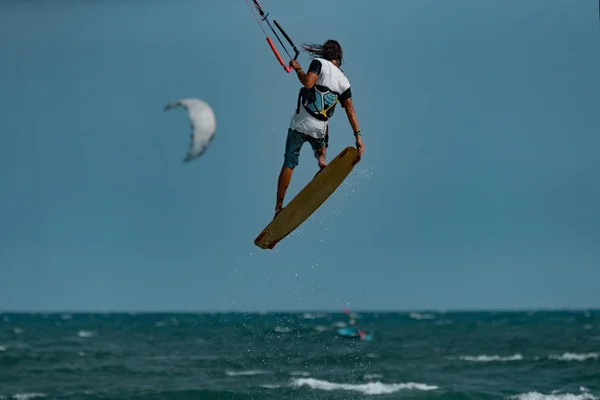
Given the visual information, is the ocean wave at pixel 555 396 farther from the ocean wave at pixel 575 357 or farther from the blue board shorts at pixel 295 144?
the blue board shorts at pixel 295 144

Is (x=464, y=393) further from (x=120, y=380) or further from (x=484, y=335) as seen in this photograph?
(x=484, y=335)

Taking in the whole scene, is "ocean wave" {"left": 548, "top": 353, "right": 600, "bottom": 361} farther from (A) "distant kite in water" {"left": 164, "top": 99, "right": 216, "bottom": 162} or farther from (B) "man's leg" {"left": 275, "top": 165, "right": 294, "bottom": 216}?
(A) "distant kite in water" {"left": 164, "top": 99, "right": 216, "bottom": 162}

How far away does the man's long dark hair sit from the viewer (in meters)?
9.48

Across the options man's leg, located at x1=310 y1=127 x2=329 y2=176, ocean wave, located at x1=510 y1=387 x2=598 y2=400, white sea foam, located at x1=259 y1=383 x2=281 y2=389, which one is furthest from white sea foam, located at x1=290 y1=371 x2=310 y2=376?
man's leg, located at x1=310 y1=127 x2=329 y2=176

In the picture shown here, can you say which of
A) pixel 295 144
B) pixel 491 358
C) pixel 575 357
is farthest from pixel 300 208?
pixel 575 357

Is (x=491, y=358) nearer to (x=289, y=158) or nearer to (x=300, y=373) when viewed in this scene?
(x=300, y=373)

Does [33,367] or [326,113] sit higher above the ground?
[326,113]

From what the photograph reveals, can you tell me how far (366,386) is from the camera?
2969 cm

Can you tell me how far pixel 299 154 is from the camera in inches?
392

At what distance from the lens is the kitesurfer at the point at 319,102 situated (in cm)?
932

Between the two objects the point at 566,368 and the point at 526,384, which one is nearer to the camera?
the point at 526,384

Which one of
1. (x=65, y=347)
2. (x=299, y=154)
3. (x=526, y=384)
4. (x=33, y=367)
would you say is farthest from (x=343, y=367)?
(x=299, y=154)

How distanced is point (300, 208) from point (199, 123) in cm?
308

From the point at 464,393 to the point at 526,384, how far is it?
3.31 meters
